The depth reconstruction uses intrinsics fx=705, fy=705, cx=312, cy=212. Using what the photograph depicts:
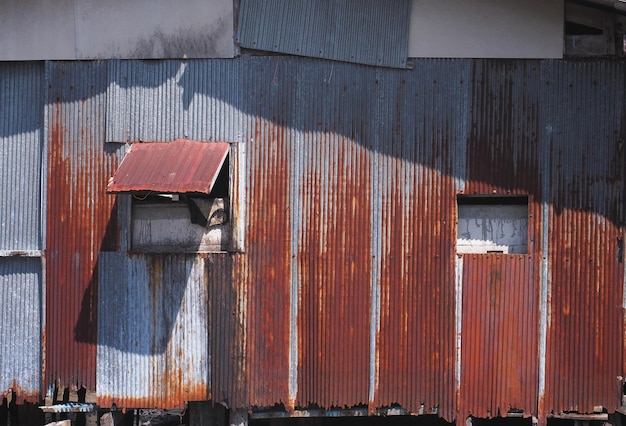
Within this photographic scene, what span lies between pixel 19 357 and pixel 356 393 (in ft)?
14.9

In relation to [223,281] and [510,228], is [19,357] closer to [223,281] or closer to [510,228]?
[223,281]

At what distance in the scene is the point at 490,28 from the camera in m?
9.10

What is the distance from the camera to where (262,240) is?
9242 millimetres

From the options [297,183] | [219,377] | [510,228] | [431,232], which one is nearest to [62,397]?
[219,377]

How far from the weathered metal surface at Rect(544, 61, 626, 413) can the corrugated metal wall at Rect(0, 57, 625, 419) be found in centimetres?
2

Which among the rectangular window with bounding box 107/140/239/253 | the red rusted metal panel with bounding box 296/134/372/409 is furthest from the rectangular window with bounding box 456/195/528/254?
the rectangular window with bounding box 107/140/239/253

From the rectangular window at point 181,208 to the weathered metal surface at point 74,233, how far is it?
508 mm

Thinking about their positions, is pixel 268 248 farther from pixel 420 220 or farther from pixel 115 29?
pixel 115 29

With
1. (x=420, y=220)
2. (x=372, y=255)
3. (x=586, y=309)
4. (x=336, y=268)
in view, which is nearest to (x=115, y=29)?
(x=336, y=268)

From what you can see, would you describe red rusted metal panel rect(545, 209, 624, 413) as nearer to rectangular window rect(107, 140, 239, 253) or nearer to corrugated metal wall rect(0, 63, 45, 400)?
rectangular window rect(107, 140, 239, 253)

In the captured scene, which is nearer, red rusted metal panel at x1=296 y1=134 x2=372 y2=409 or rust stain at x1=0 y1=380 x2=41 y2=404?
red rusted metal panel at x1=296 y1=134 x2=372 y2=409

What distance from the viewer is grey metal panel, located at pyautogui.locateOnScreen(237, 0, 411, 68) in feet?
30.3

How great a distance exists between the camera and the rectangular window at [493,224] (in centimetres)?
928

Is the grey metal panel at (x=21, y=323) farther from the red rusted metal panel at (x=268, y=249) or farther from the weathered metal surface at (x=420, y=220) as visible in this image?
the weathered metal surface at (x=420, y=220)
